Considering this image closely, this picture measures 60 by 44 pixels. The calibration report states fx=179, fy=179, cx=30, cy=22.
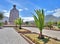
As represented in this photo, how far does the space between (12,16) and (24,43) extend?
191 feet

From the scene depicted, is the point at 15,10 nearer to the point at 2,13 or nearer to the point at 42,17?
the point at 2,13

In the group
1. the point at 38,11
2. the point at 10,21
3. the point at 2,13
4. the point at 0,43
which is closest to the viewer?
the point at 0,43

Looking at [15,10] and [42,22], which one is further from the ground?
[15,10]

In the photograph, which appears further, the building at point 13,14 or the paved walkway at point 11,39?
the building at point 13,14

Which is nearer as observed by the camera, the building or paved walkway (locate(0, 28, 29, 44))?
paved walkway (locate(0, 28, 29, 44))

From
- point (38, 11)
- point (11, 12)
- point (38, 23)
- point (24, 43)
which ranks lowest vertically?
point (24, 43)

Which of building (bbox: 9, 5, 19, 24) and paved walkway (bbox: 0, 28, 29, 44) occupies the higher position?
building (bbox: 9, 5, 19, 24)

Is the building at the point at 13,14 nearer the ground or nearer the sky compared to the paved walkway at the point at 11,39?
nearer the sky

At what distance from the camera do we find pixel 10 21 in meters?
68.5

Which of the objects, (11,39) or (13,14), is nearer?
(11,39)

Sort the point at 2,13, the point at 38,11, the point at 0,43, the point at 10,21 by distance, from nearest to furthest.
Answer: the point at 0,43, the point at 38,11, the point at 2,13, the point at 10,21

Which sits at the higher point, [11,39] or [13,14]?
[13,14]

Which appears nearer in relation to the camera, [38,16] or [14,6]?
[38,16]

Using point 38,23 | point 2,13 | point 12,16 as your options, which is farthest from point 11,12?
point 38,23
